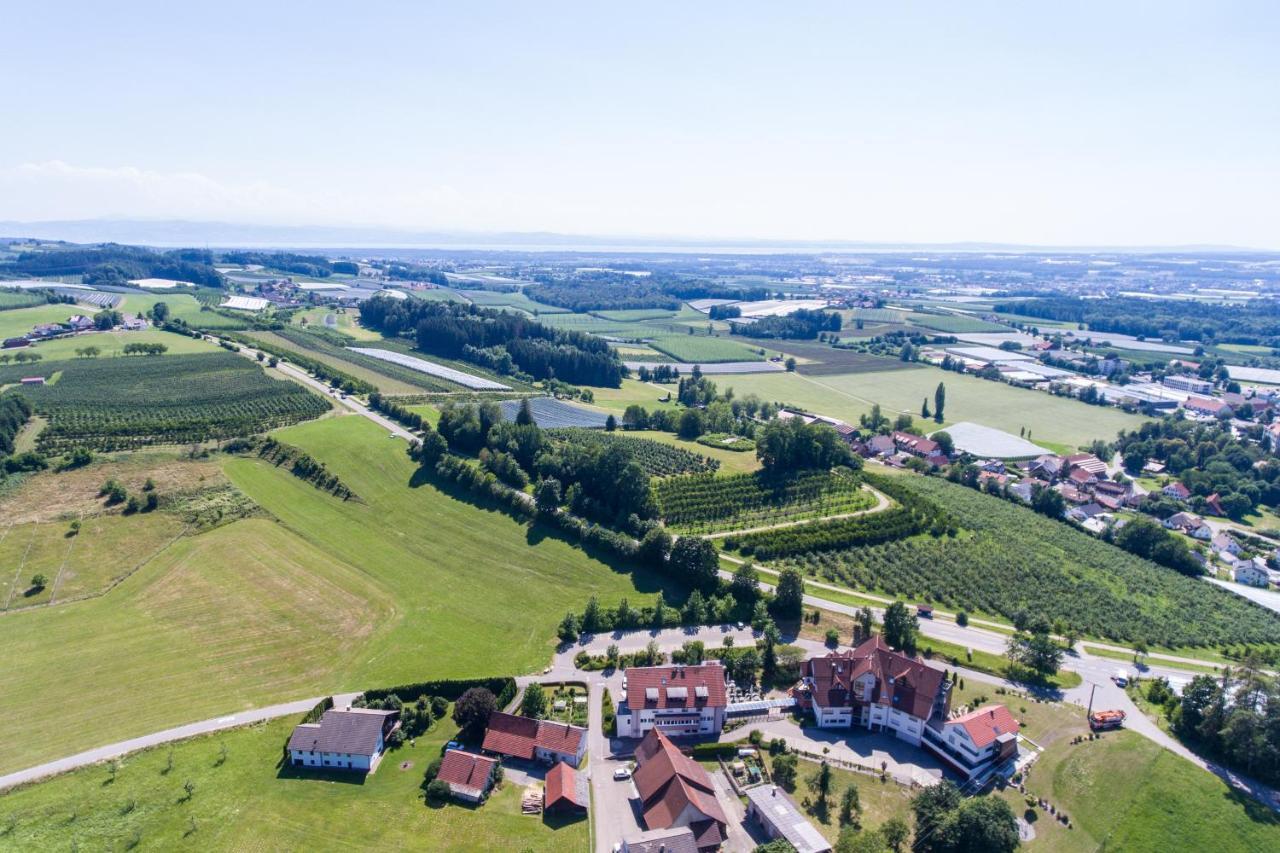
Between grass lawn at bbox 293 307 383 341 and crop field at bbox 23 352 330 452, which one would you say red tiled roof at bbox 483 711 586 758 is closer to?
crop field at bbox 23 352 330 452

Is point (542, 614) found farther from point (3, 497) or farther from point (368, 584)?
point (3, 497)

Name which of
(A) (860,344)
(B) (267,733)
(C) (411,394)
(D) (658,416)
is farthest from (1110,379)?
(B) (267,733)

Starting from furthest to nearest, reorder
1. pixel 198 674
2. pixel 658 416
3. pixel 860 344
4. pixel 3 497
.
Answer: pixel 860 344, pixel 658 416, pixel 3 497, pixel 198 674

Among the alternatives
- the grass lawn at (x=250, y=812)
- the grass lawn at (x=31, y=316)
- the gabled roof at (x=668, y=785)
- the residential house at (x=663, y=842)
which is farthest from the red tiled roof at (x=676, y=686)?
the grass lawn at (x=31, y=316)

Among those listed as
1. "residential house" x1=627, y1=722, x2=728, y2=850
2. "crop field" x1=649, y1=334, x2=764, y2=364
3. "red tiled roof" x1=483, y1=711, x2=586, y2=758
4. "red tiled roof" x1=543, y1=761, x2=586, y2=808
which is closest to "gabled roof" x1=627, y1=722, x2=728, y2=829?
"residential house" x1=627, y1=722, x2=728, y2=850

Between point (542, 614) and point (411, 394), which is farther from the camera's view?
point (411, 394)
